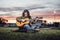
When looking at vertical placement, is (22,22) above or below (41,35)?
above

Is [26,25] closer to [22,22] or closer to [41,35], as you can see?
[22,22]

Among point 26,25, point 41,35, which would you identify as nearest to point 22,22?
point 26,25

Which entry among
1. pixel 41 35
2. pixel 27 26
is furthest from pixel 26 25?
pixel 41 35

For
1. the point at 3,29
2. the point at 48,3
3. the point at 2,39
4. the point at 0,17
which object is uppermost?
the point at 48,3

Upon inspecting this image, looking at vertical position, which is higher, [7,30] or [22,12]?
[22,12]

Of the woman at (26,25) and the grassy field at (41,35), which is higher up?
the woman at (26,25)

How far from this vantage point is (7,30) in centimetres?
237

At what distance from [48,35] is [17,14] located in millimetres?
535

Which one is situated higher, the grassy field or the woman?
the woman

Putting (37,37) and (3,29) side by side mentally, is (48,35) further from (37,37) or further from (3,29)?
(3,29)

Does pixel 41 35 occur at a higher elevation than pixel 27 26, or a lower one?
lower

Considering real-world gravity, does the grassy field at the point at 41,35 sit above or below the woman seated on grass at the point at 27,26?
below

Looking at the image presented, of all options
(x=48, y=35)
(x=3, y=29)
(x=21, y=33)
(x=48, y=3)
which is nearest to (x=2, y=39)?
(x=3, y=29)

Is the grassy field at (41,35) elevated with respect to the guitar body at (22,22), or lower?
lower
